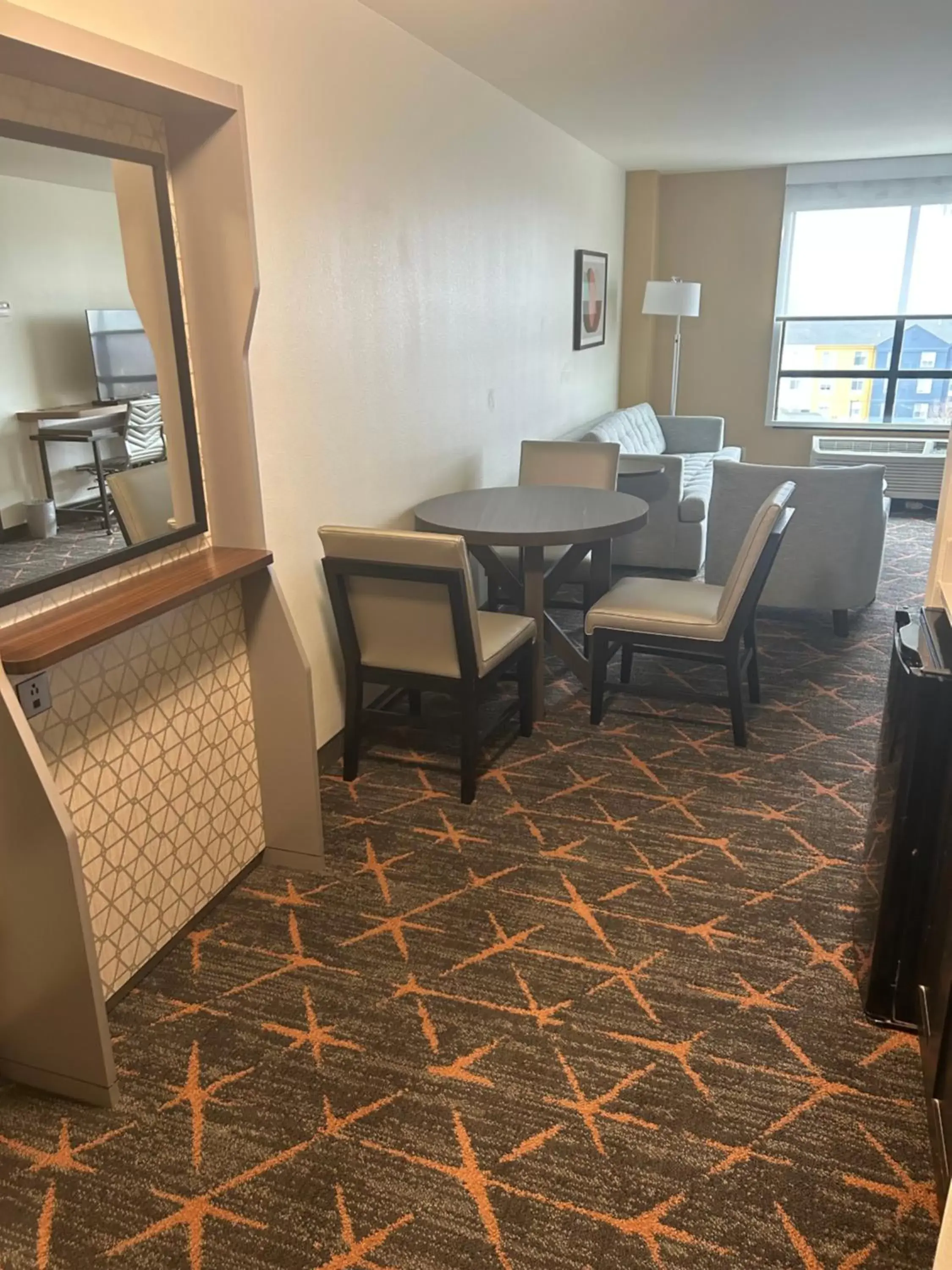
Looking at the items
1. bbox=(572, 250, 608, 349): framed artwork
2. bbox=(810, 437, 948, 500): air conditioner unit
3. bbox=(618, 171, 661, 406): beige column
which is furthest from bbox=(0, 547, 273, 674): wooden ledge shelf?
bbox=(618, 171, 661, 406): beige column

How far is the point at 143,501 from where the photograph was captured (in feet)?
7.17

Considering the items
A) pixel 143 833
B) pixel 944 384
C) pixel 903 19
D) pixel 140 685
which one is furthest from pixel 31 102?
pixel 944 384

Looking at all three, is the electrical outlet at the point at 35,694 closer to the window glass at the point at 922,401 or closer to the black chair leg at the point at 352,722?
the black chair leg at the point at 352,722

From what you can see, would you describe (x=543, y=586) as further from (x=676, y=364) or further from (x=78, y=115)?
(x=676, y=364)

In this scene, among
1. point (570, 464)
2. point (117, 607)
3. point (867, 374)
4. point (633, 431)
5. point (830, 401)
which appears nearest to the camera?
point (117, 607)

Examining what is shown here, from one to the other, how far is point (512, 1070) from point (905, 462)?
635cm

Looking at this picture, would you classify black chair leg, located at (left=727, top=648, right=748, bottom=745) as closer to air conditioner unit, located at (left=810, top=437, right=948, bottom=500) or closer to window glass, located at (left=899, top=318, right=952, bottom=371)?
air conditioner unit, located at (left=810, top=437, right=948, bottom=500)

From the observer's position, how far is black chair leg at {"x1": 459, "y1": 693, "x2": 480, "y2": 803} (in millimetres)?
2982

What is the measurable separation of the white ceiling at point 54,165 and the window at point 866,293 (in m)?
6.52

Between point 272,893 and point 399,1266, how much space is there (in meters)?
1.17

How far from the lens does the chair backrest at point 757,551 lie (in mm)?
3082

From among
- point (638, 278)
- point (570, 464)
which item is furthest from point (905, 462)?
point (570, 464)

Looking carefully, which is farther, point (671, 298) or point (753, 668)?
point (671, 298)

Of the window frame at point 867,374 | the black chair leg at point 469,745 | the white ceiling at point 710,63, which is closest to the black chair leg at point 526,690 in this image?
the black chair leg at point 469,745
